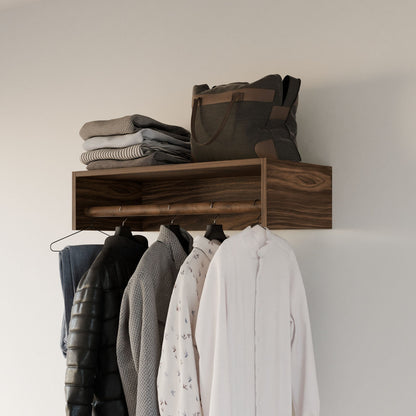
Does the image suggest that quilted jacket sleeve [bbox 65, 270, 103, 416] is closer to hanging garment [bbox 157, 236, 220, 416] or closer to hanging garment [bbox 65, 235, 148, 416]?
hanging garment [bbox 65, 235, 148, 416]

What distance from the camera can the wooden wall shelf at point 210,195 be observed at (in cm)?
201

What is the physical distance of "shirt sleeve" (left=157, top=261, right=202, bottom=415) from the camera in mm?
1931

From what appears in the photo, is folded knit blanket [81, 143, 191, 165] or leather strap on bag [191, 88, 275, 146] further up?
leather strap on bag [191, 88, 275, 146]

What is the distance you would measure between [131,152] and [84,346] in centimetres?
66

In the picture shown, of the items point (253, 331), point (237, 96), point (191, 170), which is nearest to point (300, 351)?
point (253, 331)

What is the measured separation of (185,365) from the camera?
1944 mm

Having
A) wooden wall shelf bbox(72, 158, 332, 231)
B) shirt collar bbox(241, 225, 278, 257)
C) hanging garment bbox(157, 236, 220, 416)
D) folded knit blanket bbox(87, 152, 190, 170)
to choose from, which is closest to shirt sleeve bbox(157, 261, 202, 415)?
hanging garment bbox(157, 236, 220, 416)

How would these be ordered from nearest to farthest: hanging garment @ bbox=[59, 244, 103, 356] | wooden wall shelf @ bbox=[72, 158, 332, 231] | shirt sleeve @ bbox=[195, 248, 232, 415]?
shirt sleeve @ bbox=[195, 248, 232, 415] < wooden wall shelf @ bbox=[72, 158, 332, 231] < hanging garment @ bbox=[59, 244, 103, 356]

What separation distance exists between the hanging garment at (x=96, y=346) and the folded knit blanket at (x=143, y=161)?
330 millimetres

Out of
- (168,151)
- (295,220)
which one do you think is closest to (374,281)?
(295,220)

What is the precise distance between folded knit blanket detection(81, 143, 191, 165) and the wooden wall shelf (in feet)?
0.17

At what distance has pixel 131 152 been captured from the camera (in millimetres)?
2285

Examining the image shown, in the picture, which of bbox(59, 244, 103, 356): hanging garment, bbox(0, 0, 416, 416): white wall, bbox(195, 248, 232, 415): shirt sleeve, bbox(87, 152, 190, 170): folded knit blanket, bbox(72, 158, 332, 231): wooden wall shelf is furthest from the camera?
bbox(59, 244, 103, 356): hanging garment

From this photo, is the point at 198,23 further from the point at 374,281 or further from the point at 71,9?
the point at 374,281
